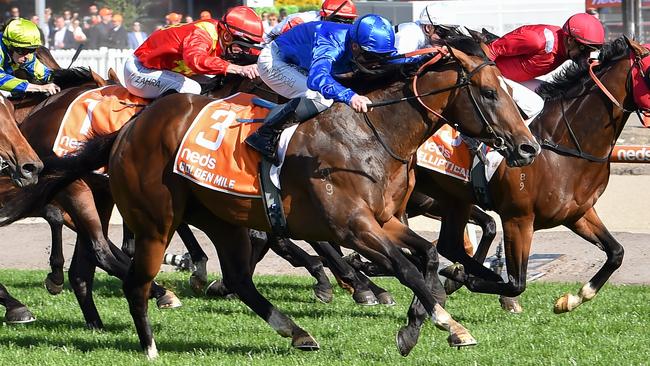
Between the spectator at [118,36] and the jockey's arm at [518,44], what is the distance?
14.6m

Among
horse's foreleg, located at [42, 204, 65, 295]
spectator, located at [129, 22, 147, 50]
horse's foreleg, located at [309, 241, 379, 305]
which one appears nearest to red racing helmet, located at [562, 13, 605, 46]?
horse's foreleg, located at [309, 241, 379, 305]

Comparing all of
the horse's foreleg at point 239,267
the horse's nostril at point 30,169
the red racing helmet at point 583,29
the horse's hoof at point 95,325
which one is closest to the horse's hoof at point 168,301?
the horse's hoof at point 95,325

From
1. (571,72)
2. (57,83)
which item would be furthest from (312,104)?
(57,83)

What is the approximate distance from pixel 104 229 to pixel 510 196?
116 inches

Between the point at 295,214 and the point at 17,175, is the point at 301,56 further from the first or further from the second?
the point at 17,175

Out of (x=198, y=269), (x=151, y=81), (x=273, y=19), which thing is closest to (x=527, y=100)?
(x=151, y=81)

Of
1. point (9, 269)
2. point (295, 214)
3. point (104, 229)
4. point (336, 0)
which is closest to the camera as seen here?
point (295, 214)

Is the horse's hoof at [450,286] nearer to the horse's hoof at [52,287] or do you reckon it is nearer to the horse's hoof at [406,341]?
the horse's hoof at [406,341]

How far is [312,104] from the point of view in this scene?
21.9ft

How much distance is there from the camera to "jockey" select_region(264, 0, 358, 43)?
27.9 ft

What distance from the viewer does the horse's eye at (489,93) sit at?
251 inches

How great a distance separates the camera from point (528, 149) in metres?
6.32

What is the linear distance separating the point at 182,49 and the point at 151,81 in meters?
0.32

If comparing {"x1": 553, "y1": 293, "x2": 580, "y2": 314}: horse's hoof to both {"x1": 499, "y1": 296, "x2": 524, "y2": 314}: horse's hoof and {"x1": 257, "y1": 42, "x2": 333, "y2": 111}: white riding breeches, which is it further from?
{"x1": 257, "y1": 42, "x2": 333, "y2": 111}: white riding breeches
